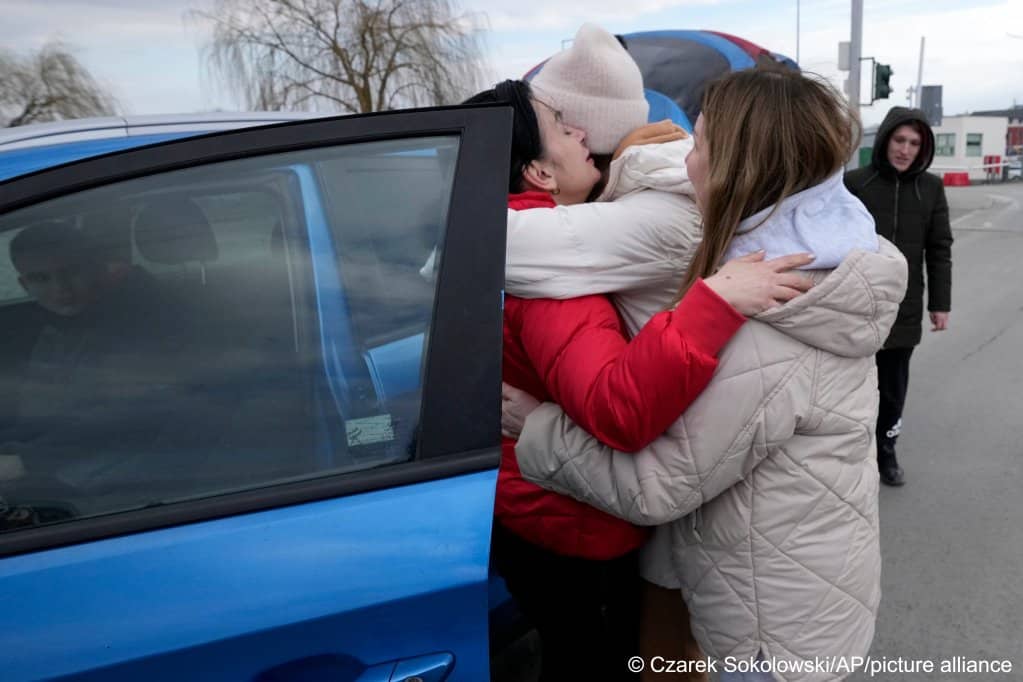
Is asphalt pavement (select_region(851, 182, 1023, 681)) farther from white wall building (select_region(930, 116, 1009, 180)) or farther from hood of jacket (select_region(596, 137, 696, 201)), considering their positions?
white wall building (select_region(930, 116, 1009, 180))

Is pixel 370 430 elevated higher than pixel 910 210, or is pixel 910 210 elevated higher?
pixel 370 430

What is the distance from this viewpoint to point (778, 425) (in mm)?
1381

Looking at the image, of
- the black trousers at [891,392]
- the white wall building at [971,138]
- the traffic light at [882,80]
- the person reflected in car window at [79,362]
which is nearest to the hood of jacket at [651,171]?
the person reflected in car window at [79,362]

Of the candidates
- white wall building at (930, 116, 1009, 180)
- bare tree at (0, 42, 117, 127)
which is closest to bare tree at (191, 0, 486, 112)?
bare tree at (0, 42, 117, 127)

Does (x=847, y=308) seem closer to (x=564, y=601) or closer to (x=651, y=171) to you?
(x=651, y=171)

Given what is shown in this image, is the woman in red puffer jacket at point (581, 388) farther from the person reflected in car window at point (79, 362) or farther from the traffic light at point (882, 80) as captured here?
the traffic light at point (882, 80)

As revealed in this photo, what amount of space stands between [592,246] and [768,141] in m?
0.34

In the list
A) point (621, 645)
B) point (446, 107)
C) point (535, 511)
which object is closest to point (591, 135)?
point (446, 107)

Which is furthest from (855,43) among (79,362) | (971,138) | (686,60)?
(971,138)

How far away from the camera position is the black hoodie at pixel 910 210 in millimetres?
3840

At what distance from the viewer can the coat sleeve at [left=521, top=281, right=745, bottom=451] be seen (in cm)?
133

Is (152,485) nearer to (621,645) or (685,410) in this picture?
(685,410)

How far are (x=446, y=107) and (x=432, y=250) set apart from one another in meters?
0.25

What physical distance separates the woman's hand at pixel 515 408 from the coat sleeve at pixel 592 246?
213 millimetres
